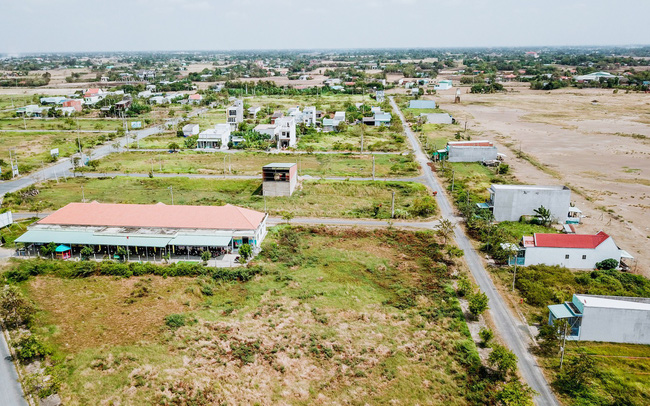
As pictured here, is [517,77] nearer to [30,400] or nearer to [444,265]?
[444,265]

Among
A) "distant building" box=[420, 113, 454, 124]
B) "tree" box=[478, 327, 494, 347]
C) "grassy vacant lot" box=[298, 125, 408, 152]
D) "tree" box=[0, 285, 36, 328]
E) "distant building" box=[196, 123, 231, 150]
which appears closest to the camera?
"tree" box=[478, 327, 494, 347]

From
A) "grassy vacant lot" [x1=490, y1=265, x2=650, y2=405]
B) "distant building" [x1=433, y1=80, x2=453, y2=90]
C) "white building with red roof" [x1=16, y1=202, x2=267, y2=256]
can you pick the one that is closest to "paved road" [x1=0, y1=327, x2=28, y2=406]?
"white building with red roof" [x1=16, y1=202, x2=267, y2=256]

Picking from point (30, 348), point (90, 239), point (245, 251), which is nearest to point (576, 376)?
point (245, 251)

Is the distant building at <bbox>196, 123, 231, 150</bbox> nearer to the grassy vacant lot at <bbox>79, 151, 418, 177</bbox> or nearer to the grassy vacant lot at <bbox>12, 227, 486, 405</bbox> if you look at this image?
the grassy vacant lot at <bbox>79, 151, 418, 177</bbox>

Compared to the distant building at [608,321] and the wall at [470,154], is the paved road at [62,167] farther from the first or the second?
the distant building at [608,321]

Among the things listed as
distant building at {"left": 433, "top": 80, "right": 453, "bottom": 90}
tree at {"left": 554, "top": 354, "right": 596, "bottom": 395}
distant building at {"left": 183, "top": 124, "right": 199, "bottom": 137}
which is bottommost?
tree at {"left": 554, "top": 354, "right": 596, "bottom": 395}
